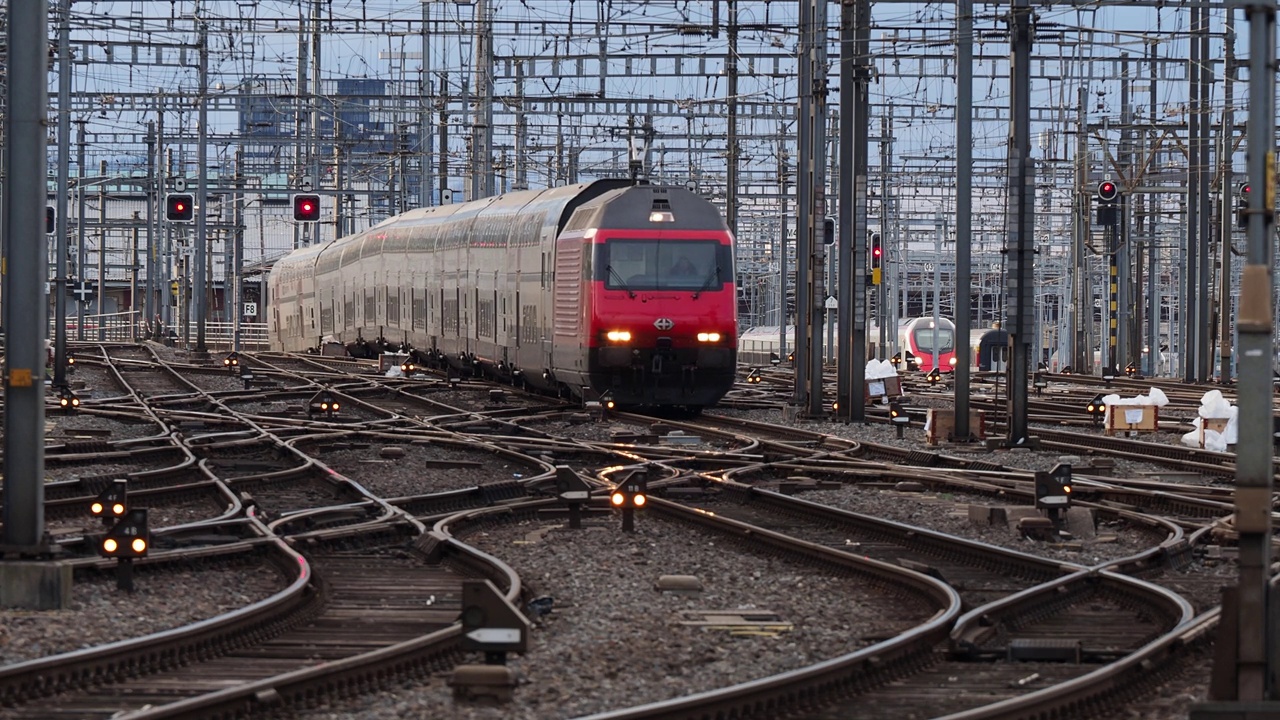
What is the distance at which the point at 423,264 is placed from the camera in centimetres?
3694

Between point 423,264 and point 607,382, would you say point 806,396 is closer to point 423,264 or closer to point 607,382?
point 607,382

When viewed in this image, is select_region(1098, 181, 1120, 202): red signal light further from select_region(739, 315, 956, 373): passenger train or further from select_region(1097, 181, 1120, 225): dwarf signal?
select_region(739, 315, 956, 373): passenger train

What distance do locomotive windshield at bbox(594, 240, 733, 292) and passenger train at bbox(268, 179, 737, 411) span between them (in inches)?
0.5

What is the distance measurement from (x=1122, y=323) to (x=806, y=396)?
18.9 meters

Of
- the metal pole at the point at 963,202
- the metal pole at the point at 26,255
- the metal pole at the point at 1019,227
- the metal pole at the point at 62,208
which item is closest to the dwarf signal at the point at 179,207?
the metal pole at the point at 62,208

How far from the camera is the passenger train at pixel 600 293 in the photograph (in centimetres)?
2498

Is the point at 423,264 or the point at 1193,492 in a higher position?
the point at 423,264

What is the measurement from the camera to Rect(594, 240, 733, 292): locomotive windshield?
81.6 ft

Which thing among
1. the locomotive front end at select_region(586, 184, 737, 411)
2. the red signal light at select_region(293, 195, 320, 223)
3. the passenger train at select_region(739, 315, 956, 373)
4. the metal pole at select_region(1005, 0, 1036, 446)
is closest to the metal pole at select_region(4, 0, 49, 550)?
the metal pole at select_region(1005, 0, 1036, 446)

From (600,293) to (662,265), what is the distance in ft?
3.51

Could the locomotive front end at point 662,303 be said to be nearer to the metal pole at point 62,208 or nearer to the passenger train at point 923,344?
the metal pole at point 62,208

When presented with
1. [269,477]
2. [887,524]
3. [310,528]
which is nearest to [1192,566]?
[887,524]

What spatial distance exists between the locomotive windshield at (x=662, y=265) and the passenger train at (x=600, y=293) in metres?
0.01

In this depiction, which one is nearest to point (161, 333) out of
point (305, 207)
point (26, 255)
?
point (305, 207)
